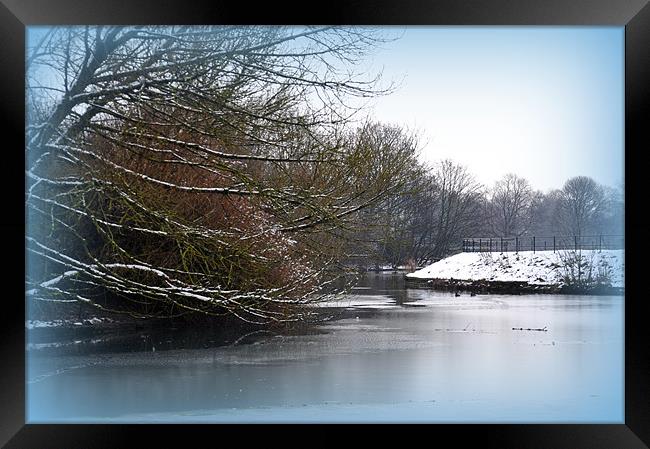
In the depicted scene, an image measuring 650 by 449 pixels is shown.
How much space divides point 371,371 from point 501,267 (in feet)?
5.88

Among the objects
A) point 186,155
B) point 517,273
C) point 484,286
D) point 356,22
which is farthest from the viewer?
point 484,286

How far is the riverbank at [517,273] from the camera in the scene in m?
5.71

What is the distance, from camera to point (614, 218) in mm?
5285

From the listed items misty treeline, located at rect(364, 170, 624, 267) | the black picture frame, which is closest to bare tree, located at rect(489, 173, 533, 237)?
misty treeline, located at rect(364, 170, 624, 267)

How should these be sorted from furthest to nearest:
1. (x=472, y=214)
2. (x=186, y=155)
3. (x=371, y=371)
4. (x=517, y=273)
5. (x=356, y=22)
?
(x=517, y=273) → (x=472, y=214) → (x=186, y=155) → (x=371, y=371) → (x=356, y=22)

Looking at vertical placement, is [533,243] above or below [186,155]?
below

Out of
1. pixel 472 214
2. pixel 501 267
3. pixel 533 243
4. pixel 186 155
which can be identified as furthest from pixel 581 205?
pixel 186 155

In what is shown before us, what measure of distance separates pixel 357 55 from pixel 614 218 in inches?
95.6

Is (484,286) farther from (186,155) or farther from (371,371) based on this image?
(186,155)

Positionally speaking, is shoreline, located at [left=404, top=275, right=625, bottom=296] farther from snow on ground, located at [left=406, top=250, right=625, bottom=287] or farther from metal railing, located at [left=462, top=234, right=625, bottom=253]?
metal railing, located at [left=462, top=234, right=625, bottom=253]

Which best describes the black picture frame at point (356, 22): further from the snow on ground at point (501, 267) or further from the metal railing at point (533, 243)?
the snow on ground at point (501, 267)

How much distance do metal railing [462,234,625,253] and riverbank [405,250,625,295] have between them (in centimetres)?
5

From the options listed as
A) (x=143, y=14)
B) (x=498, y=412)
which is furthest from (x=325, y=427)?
(x=143, y=14)

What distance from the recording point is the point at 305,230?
6.81m
